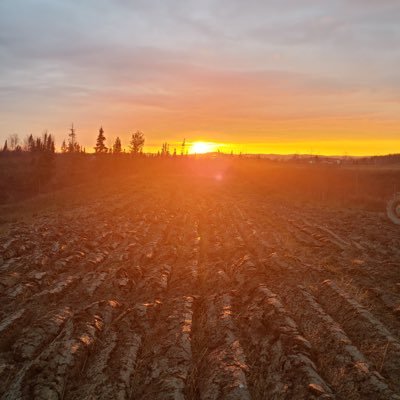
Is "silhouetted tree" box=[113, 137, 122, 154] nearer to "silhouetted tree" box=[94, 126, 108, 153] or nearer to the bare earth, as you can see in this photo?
"silhouetted tree" box=[94, 126, 108, 153]

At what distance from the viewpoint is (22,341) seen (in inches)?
276

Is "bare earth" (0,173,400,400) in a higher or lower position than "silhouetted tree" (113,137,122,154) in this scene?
lower

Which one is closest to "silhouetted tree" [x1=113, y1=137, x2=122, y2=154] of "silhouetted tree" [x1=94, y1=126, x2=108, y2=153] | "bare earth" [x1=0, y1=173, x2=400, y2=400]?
"silhouetted tree" [x1=94, y1=126, x2=108, y2=153]

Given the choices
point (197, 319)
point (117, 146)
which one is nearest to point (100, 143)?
point (117, 146)

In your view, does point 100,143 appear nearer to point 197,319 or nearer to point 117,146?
point 117,146

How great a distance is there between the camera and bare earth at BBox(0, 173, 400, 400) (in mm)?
5812

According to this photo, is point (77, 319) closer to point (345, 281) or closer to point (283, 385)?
point (283, 385)

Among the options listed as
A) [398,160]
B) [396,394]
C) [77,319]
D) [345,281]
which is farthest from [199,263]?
[398,160]

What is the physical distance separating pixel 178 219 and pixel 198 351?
16.1 m

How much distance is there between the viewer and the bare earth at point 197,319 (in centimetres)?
581

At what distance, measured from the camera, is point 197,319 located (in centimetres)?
838

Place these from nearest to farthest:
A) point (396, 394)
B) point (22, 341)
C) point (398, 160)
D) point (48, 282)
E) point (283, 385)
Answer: point (396, 394) → point (283, 385) → point (22, 341) → point (48, 282) → point (398, 160)

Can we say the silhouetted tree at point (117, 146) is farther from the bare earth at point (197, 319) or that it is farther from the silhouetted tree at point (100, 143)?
the bare earth at point (197, 319)

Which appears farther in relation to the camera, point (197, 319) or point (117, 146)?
point (117, 146)
